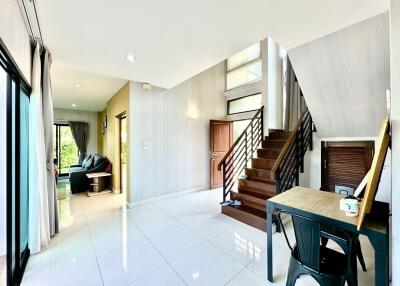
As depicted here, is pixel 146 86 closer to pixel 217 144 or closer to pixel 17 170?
pixel 217 144

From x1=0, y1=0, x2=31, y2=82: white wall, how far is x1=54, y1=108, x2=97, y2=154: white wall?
17.9 ft

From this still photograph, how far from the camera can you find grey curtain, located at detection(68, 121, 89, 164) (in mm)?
6887

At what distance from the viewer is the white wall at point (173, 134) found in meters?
3.89

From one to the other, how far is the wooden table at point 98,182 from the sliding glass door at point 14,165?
9.12ft

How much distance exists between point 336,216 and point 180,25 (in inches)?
83.3

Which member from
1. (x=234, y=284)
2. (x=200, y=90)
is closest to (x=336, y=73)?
(x=234, y=284)

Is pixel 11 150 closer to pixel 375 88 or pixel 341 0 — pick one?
pixel 341 0

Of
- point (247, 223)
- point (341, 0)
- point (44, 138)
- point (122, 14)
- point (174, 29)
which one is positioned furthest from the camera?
point (247, 223)

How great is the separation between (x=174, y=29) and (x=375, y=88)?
257cm

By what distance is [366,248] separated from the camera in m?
2.26

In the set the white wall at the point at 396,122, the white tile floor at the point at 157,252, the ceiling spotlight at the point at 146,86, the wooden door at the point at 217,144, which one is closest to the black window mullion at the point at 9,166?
the white tile floor at the point at 157,252

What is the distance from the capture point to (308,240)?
1326mm

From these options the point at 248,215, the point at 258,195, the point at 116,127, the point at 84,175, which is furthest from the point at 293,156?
the point at 84,175

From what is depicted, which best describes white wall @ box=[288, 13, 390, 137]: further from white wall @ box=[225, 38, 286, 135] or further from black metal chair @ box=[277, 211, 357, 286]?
black metal chair @ box=[277, 211, 357, 286]
